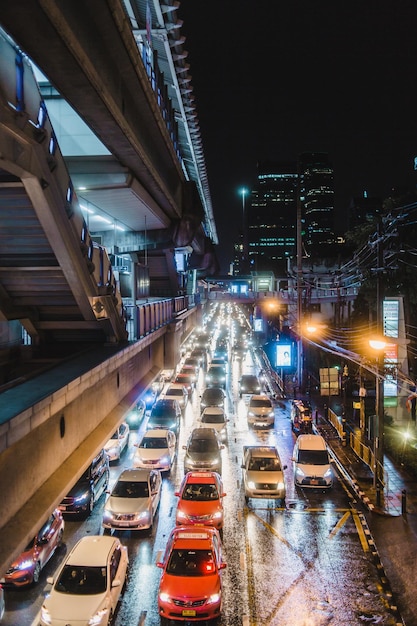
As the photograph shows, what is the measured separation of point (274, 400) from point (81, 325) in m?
23.9

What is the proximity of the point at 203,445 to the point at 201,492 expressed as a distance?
16.0 ft

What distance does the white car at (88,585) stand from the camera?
941 cm

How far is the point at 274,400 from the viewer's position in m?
34.5

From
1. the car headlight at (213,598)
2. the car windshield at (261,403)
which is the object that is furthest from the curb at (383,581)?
the car windshield at (261,403)

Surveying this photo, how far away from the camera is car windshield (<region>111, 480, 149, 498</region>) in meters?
14.9

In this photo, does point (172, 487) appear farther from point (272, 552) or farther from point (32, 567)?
point (32, 567)

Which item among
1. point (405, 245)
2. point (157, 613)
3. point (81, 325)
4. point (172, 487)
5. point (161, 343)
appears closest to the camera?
point (157, 613)

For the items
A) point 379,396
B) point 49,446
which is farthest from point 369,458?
point 49,446

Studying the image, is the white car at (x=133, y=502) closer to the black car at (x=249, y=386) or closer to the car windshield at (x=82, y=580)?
the car windshield at (x=82, y=580)

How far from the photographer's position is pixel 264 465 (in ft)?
57.5

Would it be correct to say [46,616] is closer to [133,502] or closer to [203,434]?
[133,502]

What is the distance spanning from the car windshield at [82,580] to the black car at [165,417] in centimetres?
1359

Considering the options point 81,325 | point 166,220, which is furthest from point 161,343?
point 81,325

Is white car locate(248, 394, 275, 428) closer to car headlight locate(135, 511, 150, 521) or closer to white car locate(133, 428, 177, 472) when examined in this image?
white car locate(133, 428, 177, 472)
